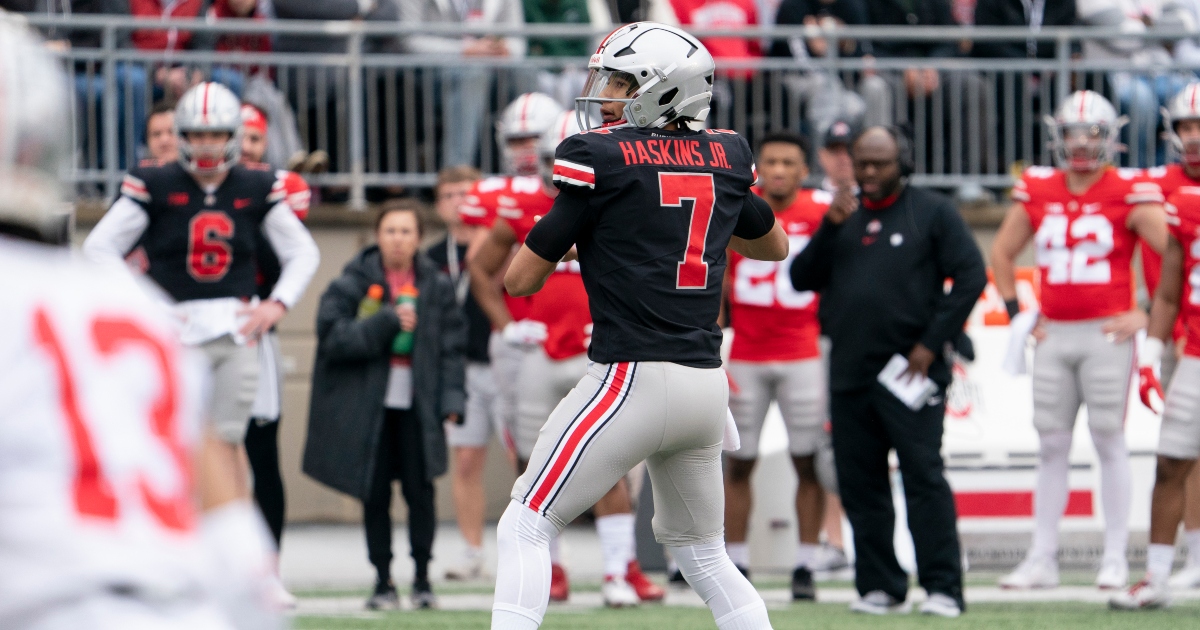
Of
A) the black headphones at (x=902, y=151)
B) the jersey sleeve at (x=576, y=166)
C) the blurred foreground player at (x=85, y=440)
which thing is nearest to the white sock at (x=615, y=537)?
the black headphones at (x=902, y=151)

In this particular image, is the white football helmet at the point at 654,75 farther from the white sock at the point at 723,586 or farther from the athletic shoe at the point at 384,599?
the athletic shoe at the point at 384,599

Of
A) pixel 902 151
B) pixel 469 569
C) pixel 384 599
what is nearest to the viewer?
pixel 902 151

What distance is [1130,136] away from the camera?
10.9 meters

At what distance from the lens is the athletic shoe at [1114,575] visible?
23.7 ft

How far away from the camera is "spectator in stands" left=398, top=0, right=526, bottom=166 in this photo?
1045 centimetres

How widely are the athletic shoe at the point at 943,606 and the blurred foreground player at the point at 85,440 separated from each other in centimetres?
506

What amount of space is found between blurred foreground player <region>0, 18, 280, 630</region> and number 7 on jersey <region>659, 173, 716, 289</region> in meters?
2.58

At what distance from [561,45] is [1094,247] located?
168 inches

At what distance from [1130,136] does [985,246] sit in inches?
50.4

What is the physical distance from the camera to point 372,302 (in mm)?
7324

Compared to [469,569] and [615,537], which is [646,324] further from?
[469,569]

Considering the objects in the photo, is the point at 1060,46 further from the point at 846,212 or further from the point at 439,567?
the point at 439,567

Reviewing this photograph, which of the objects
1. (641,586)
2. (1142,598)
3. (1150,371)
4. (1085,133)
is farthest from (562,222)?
(1085,133)

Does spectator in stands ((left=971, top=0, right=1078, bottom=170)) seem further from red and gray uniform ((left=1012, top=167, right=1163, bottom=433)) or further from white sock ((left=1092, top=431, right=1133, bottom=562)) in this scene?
white sock ((left=1092, top=431, right=1133, bottom=562))
